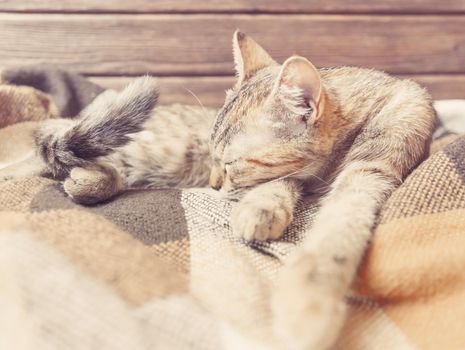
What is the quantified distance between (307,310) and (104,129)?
64cm

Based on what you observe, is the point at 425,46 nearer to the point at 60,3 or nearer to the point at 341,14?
the point at 341,14

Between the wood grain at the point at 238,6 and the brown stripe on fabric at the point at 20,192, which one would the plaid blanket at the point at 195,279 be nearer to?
the brown stripe on fabric at the point at 20,192

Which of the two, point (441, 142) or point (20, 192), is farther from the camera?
point (441, 142)

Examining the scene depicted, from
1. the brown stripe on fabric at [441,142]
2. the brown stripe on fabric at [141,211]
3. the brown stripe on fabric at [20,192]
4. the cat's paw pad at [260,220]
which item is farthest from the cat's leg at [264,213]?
the brown stripe on fabric at [441,142]

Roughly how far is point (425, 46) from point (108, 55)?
125 centimetres

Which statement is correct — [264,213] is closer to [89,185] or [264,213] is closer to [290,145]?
[290,145]

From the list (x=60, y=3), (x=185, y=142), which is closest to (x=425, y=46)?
(x=185, y=142)

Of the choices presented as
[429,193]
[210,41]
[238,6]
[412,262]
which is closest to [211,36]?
[210,41]

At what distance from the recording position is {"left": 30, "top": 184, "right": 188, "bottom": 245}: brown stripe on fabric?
0.94 m

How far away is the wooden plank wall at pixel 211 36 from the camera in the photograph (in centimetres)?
180

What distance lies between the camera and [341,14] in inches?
74.2

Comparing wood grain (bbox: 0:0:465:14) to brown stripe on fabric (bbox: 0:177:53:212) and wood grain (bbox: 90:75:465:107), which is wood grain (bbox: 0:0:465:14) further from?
brown stripe on fabric (bbox: 0:177:53:212)

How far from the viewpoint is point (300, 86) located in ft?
3.58

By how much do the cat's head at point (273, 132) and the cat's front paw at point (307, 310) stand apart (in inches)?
17.6
